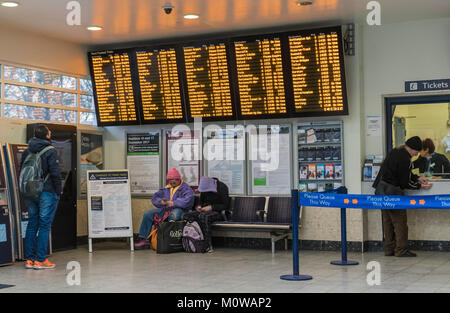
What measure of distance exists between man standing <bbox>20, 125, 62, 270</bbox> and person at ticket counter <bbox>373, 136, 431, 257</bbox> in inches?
164

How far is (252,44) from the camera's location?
9578 millimetres

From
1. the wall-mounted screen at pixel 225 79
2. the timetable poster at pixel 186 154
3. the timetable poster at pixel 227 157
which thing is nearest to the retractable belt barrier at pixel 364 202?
the wall-mounted screen at pixel 225 79

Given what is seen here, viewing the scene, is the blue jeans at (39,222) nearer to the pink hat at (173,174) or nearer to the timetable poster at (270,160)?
the pink hat at (173,174)

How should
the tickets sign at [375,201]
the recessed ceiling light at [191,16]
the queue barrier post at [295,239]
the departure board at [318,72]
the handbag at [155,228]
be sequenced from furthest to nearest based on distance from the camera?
the handbag at [155,228], the departure board at [318,72], the recessed ceiling light at [191,16], the tickets sign at [375,201], the queue barrier post at [295,239]

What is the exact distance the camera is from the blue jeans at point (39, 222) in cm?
816

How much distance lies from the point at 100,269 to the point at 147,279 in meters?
1.02

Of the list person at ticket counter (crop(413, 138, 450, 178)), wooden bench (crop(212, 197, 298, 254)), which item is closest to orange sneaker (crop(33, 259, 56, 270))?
wooden bench (crop(212, 197, 298, 254))

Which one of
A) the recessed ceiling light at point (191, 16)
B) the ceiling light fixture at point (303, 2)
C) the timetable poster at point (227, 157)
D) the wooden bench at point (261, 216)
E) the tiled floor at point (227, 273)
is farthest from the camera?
the timetable poster at point (227, 157)

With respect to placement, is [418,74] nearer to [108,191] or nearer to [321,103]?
[321,103]

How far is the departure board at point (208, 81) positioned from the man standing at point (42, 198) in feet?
8.56

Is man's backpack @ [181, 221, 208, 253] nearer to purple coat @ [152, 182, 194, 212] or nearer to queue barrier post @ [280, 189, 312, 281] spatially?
purple coat @ [152, 182, 194, 212]

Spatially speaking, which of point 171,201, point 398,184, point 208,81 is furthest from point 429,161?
point 171,201

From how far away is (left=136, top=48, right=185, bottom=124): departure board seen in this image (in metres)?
10.2

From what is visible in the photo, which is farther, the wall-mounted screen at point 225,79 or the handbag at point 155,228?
the handbag at point 155,228
